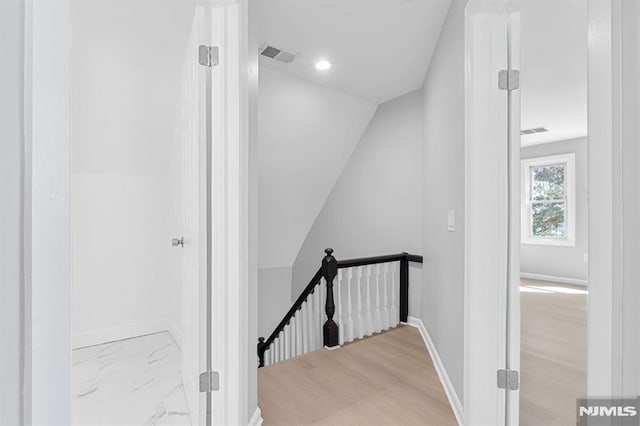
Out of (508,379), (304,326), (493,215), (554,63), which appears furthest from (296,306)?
(554,63)

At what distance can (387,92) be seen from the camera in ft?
11.1

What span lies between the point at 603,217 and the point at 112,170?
3017 mm

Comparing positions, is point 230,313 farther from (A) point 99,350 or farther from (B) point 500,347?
(A) point 99,350

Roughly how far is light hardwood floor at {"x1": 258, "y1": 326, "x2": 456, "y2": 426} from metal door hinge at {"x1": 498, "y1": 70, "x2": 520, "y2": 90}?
1680 mm

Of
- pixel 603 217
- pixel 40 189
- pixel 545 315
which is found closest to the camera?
pixel 40 189

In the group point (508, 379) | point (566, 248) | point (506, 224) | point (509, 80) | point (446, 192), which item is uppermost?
point (509, 80)

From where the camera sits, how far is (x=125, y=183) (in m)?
2.67

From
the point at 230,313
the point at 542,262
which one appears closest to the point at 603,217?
the point at 230,313

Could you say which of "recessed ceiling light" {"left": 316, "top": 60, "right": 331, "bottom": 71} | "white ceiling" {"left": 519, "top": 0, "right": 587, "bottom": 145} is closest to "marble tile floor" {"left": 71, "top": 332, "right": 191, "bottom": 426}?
"recessed ceiling light" {"left": 316, "top": 60, "right": 331, "bottom": 71}

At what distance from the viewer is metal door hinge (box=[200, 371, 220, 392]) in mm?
1401

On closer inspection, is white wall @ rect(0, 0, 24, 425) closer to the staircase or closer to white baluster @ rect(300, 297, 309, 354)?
the staircase

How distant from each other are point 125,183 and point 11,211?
2.65 metres

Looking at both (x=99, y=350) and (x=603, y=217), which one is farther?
(x=99, y=350)

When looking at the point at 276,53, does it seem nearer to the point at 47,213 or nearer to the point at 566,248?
the point at 47,213
